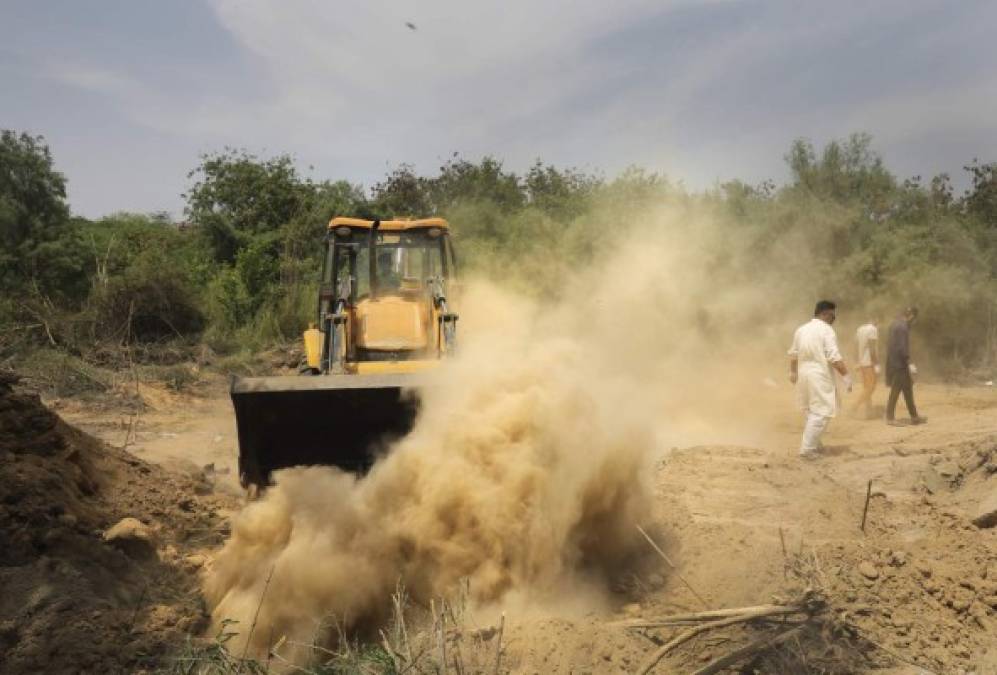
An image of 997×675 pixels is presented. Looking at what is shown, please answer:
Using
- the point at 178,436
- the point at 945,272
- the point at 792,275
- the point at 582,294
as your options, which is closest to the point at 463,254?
the point at 582,294

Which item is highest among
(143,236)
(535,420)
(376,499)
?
(143,236)

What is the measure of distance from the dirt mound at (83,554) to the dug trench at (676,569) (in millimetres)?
12

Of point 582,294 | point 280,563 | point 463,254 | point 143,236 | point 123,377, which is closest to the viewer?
point 280,563

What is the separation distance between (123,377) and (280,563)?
11.4 m

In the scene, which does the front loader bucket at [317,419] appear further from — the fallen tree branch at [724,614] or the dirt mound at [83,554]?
→ the fallen tree branch at [724,614]

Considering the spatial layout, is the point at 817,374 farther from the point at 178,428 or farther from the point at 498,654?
the point at 178,428

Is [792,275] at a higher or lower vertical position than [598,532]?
higher

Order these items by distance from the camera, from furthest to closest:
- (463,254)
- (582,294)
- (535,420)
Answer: (463,254)
(582,294)
(535,420)

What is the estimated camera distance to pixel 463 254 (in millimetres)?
18359

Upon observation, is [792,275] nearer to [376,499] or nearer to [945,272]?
[945,272]

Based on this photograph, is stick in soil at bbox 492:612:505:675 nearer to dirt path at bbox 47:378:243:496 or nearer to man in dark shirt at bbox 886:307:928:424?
dirt path at bbox 47:378:243:496

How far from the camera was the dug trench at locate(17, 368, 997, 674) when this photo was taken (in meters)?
3.95

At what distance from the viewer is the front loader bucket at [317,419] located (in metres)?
6.29

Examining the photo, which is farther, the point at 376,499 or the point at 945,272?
the point at 945,272
